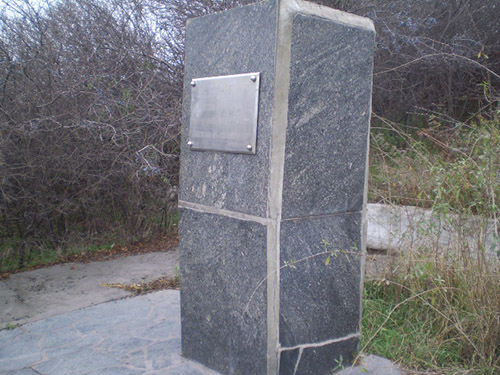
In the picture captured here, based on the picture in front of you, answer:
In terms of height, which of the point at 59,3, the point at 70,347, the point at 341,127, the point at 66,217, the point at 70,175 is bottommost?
the point at 70,347

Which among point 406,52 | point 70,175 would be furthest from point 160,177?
point 406,52

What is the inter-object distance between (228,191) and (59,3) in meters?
4.14

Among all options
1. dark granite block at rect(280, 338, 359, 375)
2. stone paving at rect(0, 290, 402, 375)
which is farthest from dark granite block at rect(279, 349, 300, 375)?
stone paving at rect(0, 290, 402, 375)

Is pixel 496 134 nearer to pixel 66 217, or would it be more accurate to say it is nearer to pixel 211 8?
pixel 66 217

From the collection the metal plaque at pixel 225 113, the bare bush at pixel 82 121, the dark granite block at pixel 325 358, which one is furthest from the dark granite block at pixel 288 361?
the bare bush at pixel 82 121

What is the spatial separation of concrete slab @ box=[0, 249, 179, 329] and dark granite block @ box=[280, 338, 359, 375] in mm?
1980

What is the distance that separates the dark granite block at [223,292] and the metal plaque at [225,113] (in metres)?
0.38

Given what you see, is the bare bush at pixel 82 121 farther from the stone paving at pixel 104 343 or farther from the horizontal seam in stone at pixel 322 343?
the horizontal seam in stone at pixel 322 343

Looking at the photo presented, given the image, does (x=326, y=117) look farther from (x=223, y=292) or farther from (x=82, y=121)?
(x=82, y=121)

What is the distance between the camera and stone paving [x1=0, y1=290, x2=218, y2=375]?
9.17ft

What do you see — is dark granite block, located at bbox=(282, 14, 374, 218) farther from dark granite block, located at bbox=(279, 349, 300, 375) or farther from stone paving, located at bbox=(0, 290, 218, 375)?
stone paving, located at bbox=(0, 290, 218, 375)

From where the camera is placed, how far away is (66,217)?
215 inches

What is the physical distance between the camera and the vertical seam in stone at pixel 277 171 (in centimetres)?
230

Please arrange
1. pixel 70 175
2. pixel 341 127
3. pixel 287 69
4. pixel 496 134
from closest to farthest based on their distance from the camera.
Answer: pixel 287 69 < pixel 341 127 < pixel 496 134 < pixel 70 175
